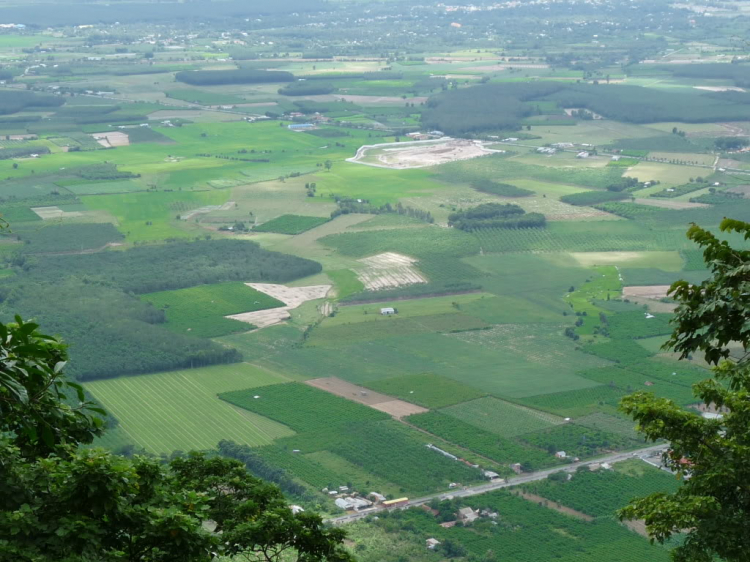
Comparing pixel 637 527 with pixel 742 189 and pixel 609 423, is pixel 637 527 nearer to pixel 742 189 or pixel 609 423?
pixel 609 423

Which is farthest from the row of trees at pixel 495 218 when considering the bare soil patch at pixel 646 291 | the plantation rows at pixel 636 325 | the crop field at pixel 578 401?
the crop field at pixel 578 401

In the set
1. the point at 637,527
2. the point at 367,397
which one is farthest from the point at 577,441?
the point at 367,397

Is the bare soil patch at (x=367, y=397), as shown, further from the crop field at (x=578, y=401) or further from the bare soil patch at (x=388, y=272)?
the bare soil patch at (x=388, y=272)

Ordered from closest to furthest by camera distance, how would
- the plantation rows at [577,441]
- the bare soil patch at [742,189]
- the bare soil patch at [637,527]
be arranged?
the bare soil patch at [637,527]
the plantation rows at [577,441]
the bare soil patch at [742,189]

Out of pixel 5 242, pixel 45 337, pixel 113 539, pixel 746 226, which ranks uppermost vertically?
pixel 746 226

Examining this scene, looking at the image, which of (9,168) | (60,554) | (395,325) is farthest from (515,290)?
(60,554)

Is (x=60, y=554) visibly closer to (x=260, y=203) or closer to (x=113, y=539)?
(x=113, y=539)
